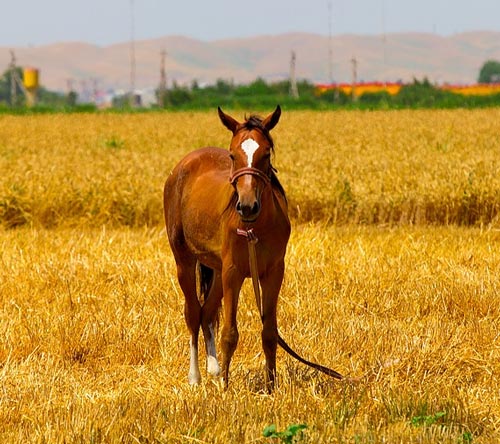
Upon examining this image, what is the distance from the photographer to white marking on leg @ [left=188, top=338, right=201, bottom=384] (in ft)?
25.5

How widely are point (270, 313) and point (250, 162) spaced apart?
3.45ft

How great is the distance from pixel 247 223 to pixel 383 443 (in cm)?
172

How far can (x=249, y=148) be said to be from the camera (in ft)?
22.2

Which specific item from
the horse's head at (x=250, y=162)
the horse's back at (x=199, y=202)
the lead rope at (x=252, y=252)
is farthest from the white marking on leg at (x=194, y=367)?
the horse's head at (x=250, y=162)

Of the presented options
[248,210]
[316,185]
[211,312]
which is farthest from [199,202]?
[316,185]

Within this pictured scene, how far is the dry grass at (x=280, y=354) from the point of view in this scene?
20.6 feet

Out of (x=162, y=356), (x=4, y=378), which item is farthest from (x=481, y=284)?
(x=4, y=378)

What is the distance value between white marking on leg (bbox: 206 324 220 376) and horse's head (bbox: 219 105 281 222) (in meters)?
1.52

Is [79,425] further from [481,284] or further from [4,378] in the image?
[481,284]

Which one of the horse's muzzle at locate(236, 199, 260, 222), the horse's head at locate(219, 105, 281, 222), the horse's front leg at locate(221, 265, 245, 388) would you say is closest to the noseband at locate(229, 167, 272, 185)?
the horse's head at locate(219, 105, 281, 222)

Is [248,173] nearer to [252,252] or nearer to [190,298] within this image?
[252,252]

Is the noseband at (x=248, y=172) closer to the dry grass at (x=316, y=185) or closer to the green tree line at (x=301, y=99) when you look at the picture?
the dry grass at (x=316, y=185)

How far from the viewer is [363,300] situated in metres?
9.93

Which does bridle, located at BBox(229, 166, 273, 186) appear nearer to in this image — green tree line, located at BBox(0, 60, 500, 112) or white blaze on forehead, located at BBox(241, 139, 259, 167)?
white blaze on forehead, located at BBox(241, 139, 259, 167)
